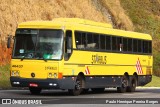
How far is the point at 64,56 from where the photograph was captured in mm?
26312

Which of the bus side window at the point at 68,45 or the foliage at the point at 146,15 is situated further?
the foliage at the point at 146,15

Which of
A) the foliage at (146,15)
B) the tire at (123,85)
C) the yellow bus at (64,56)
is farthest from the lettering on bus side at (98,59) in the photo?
the foliage at (146,15)

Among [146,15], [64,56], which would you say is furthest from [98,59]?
[146,15]

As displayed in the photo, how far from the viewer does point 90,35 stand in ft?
95.5

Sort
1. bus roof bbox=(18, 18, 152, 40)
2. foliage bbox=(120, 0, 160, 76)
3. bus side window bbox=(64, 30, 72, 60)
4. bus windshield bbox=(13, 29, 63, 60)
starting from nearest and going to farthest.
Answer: bus windshield bbox=(13, 29, 63, 60) < bus side window bbox=(64, 30, 72, 60) < bus roof bbox=(18, 18, 152, 40) < foliage bbox=(120, 0, 160, 76)

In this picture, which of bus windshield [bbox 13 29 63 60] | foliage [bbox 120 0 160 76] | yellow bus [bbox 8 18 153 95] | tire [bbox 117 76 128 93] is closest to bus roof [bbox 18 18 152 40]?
yellow bus [bbox 8 18 153 95]

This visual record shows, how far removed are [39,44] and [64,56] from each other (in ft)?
4.08

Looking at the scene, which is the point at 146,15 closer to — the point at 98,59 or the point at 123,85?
the point at 123,85

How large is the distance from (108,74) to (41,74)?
630 cm

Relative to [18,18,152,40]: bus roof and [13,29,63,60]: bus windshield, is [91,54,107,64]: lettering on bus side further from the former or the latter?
[13,29,63,60]: bus windshield

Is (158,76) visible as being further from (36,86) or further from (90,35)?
(36,86)

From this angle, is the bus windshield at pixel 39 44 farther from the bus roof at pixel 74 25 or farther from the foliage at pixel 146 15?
the foliage at pixel 146 15

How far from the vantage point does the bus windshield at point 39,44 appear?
26.1m

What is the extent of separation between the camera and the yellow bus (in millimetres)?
25938
